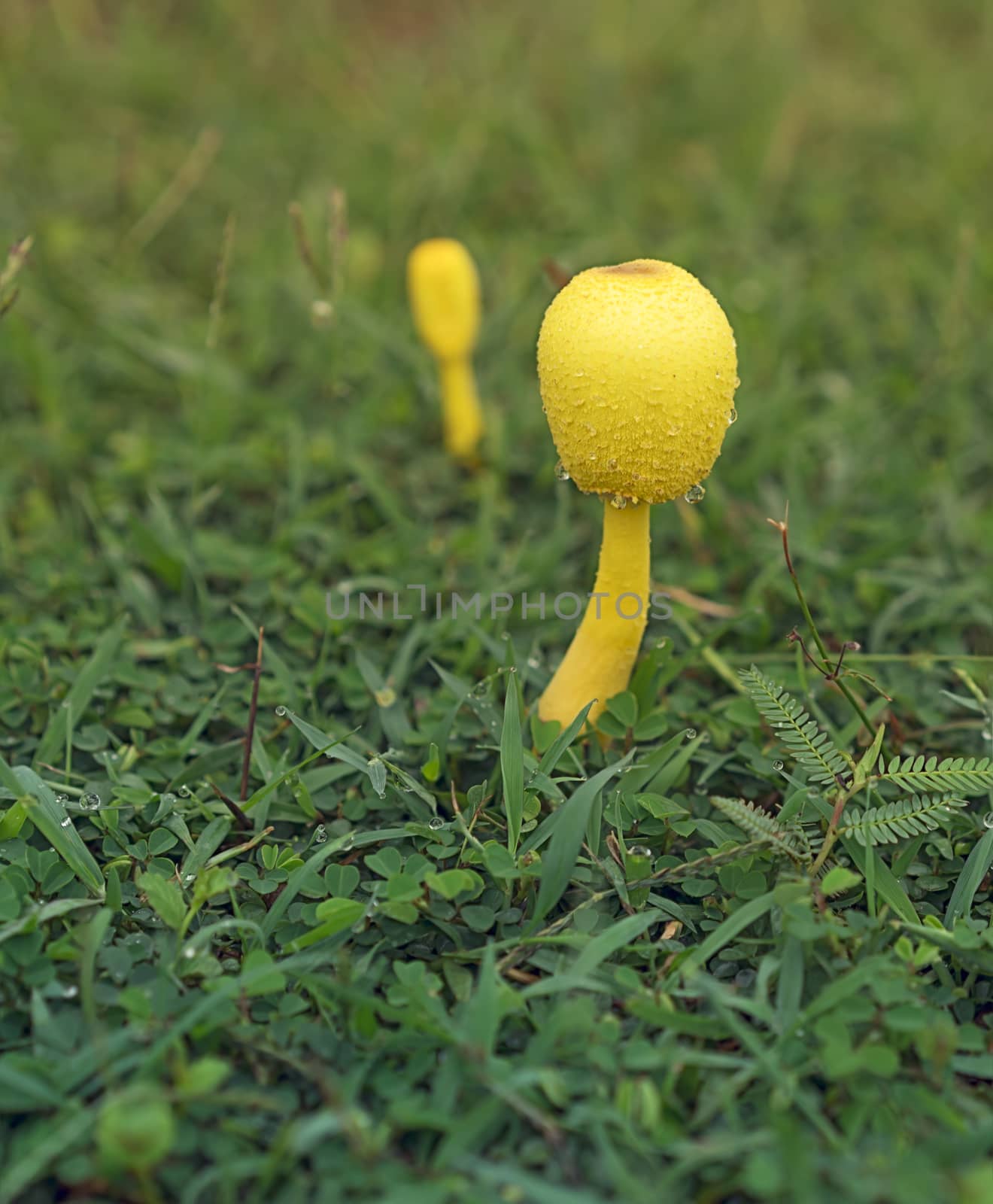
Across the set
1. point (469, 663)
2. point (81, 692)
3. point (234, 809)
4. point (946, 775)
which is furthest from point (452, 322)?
point (946, 775)

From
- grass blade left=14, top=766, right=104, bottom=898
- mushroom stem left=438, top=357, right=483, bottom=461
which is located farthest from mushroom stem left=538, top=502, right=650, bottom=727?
mushroom stem left=438, top=357, right=483, bottom=461

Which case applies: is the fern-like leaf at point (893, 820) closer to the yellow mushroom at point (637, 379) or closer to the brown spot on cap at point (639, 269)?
the yellow mushroom at point (637, 379)

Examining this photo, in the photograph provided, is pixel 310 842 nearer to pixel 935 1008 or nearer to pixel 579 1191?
pixel 579 1191

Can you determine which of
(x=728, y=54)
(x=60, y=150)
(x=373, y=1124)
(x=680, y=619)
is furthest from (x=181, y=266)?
(x=373, y=1124)

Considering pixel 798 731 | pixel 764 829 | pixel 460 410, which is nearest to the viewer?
pixel 764 829

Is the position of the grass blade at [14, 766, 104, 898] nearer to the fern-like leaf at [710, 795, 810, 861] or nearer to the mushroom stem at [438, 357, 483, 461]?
the fern-like leaf at [710, 795, 810, 861]

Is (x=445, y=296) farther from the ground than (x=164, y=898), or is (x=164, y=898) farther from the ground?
(x=445, y=296)

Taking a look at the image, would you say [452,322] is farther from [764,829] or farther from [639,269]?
[764,829]
